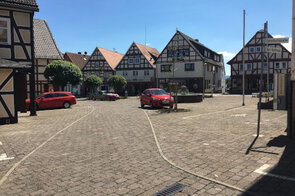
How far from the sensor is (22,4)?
14352mm

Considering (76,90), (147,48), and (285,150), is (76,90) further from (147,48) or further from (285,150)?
(285,150)

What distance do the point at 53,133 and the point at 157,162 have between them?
5287 mm

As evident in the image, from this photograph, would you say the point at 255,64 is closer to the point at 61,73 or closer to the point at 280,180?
the point at 61,73

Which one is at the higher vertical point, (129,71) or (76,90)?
(129,71)

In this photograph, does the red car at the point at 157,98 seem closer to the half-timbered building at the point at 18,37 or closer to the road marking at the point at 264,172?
the half-timbered building at the point at 18,37

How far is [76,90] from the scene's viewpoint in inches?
2163

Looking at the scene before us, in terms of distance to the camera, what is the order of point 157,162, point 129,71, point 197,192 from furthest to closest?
point 129,71 < point 157,162 < point 197,192

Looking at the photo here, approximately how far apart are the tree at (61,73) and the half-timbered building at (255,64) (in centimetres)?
3111

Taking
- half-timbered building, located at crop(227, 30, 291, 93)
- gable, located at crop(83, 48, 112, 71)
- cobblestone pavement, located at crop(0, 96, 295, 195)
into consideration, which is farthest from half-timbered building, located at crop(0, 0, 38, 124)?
half-timbered building, located at crop(227, 30, 291, 93)

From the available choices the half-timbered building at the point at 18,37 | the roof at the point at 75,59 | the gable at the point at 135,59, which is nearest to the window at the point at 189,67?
the gable at the point at 135,59

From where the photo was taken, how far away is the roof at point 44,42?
2972cm

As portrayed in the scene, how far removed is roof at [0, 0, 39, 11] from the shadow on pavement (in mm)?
14938

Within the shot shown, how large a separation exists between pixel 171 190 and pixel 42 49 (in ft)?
98.6

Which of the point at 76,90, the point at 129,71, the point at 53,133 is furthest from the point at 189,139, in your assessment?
the point at 76,90
